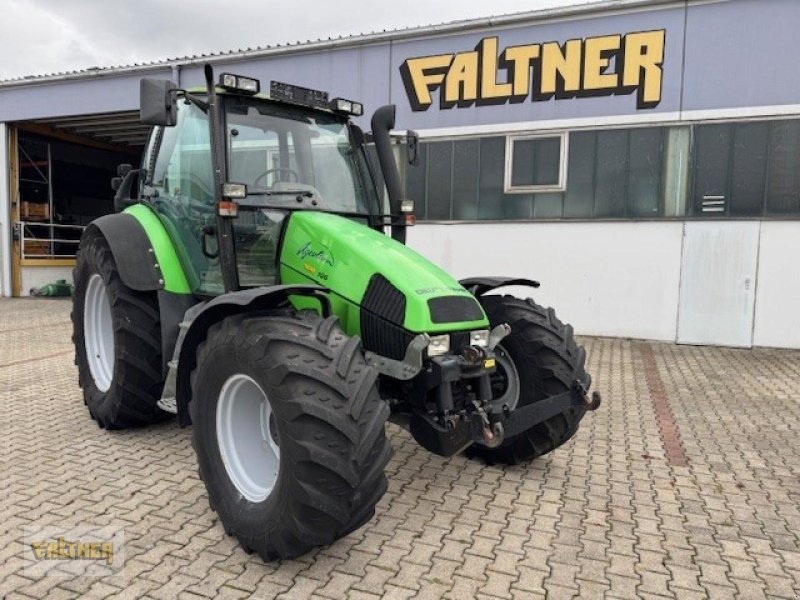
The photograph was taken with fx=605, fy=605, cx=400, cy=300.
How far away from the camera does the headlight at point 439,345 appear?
3.12 metres

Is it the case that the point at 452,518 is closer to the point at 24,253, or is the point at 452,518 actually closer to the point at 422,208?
the point at 422,208

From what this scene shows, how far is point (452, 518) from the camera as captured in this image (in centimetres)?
332

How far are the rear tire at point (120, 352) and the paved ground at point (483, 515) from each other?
0.23 meters

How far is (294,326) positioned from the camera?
2.80 meters

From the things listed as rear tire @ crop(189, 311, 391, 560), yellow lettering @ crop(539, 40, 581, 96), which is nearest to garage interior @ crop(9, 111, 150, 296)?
yellow lettering @ crop(539, 40, 581, 96)

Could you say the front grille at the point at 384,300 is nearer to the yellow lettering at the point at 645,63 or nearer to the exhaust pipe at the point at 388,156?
the exhaust pipe at the point at 388,156

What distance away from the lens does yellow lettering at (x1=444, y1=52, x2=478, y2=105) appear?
31.7 ft

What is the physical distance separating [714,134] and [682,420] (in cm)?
509

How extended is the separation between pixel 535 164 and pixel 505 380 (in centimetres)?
625

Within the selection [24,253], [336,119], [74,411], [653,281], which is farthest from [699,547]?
[24,253]

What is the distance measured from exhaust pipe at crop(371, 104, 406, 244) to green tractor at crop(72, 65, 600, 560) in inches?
0.5

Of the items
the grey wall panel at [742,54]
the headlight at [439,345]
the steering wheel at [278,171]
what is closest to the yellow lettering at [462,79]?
the grey wall panel at [742,54]

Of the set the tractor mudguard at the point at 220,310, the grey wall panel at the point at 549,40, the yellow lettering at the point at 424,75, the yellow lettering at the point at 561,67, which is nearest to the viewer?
the tractor mudguard at the point at 220,310

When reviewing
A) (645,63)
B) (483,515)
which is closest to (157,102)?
(483,515)
